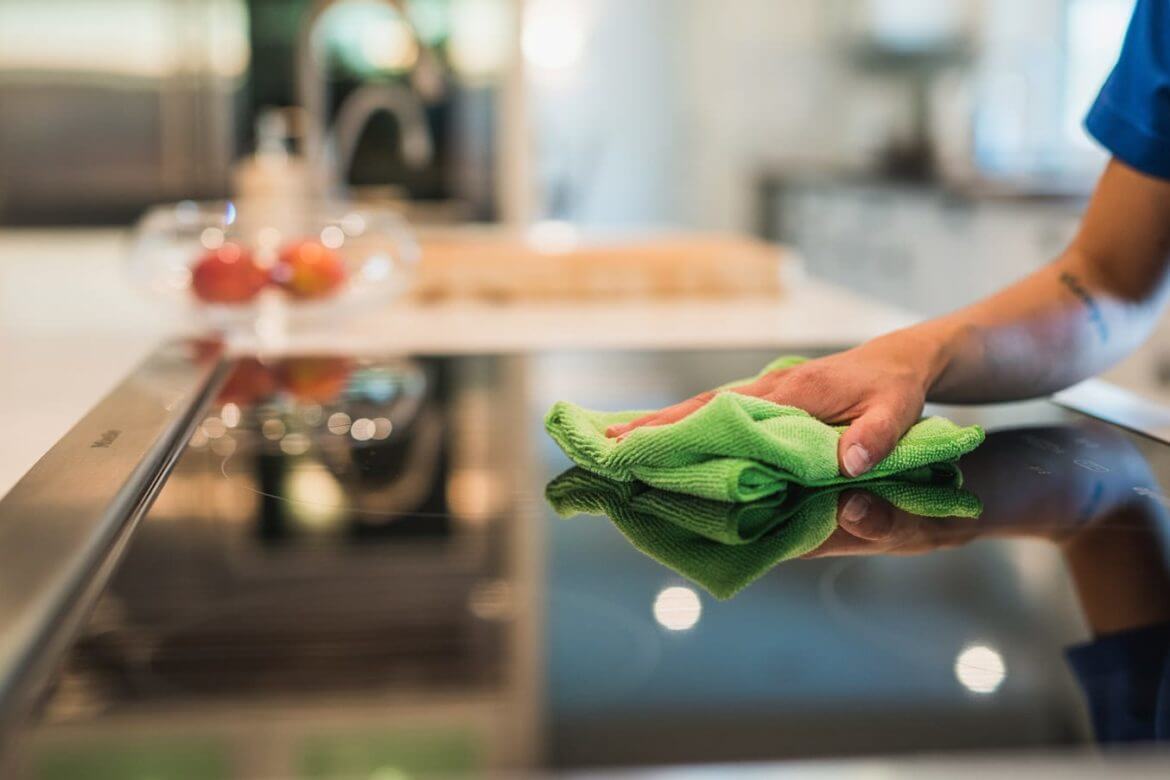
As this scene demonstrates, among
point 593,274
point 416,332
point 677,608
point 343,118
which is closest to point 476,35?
point 343,118

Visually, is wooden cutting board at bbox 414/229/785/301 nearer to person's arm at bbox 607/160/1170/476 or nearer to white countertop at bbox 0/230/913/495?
white countertop at bbox 0/230/913/495

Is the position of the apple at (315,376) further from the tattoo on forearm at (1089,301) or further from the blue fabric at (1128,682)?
the blue fabric at (1128,682)

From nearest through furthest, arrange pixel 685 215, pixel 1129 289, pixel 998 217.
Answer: pixel 1129 289 → pixel 998 217 → pixel 685 215

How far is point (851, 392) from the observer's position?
2.36ft

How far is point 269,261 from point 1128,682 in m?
1.16

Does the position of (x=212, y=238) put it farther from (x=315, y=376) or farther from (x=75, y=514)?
(x=75, y=514)

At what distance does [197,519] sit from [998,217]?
2889 mm

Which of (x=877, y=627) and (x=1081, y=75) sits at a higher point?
(x=1081, y=75)

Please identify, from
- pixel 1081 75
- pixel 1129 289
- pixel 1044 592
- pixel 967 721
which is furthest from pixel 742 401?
pixel 1081 75

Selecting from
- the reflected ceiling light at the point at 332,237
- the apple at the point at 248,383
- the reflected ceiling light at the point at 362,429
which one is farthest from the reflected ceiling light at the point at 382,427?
the reflected ceiling light at the point at 332,237

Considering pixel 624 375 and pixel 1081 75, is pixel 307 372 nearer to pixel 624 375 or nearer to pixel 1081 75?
pixel 624 375

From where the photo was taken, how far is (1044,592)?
50 centimetres

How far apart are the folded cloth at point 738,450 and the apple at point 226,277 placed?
2.52ft

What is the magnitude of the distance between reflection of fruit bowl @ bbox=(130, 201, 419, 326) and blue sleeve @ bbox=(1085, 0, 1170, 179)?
2.61 ft
